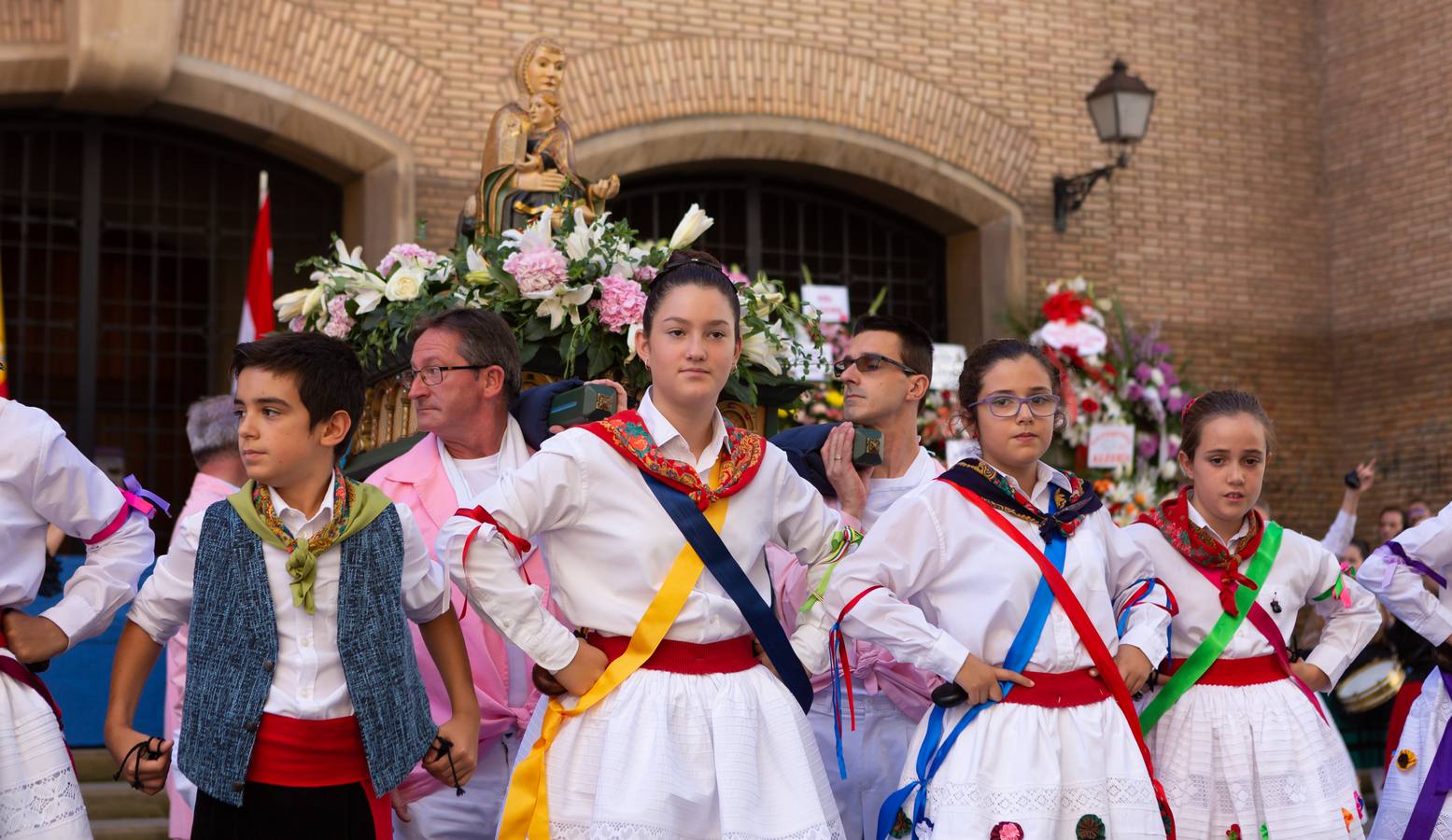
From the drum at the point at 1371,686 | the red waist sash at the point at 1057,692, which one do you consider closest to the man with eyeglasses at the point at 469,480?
the red waist sash at the point at 1057,692

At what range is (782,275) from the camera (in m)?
14.0

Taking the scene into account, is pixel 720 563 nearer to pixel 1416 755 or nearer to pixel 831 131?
pixel 1416 755

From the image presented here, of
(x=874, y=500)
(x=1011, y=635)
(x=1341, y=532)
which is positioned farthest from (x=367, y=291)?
(x=1341, y=532)

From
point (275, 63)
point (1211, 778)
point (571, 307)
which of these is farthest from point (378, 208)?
point (1211, 778)

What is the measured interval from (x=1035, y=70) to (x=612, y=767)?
11.4 m

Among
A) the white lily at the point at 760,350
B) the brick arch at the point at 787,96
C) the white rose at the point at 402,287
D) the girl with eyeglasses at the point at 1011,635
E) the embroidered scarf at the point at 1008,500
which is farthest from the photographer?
the brick arch at the point at 787,96

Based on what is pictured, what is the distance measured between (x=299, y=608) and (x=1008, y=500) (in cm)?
172

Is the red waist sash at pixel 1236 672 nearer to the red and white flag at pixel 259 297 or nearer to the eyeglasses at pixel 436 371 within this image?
the eyeglasses at pixel 436 371

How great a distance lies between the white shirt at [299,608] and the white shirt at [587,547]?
14cm

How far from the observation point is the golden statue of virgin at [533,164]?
6867mm

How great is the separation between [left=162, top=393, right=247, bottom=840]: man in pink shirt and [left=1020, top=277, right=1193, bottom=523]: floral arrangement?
21.3 feet

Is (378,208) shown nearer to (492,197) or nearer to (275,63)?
(275,63)

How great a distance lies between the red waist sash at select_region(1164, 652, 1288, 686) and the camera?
471 cm

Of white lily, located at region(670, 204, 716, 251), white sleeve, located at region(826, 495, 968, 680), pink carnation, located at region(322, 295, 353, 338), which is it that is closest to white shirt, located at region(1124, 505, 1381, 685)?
white sleeve, located at region(826, 495, 968, 680)
